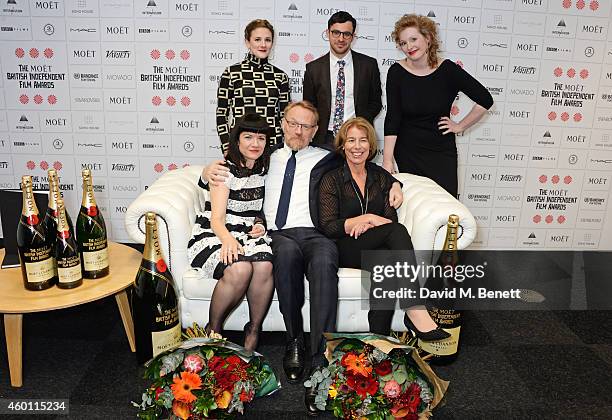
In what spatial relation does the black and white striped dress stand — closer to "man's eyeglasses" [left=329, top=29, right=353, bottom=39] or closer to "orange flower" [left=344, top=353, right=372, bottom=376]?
"orange flower" [left=344, top=353, right=372, bottom=376]

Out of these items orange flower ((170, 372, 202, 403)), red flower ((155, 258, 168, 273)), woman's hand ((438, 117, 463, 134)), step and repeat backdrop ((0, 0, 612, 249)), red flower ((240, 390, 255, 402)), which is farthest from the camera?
step and repeat backdrop ((0, 0, 612, 249))

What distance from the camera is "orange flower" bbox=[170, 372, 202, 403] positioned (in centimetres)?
187

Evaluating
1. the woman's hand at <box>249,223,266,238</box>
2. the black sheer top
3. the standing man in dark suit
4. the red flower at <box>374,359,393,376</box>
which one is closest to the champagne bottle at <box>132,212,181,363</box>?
the woman's hand at <box>249,223,266,238</box>

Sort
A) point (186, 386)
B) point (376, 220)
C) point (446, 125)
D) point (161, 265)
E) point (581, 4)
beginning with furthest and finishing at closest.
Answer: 1. point (581, 4)
2. point (446, 125)
3. point (376, 220)
4. point (161, 265)
5. point (186, 386)

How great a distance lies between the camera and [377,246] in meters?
2.57

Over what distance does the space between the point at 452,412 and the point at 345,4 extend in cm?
272

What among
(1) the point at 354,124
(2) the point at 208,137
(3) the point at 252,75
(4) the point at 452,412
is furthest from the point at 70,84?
(4) the point at 452,412

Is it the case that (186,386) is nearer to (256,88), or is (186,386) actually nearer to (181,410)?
(181,410)

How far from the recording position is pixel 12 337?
2.24m

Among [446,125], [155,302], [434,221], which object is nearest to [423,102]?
[446,125]

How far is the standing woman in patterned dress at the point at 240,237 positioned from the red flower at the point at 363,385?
663 mm

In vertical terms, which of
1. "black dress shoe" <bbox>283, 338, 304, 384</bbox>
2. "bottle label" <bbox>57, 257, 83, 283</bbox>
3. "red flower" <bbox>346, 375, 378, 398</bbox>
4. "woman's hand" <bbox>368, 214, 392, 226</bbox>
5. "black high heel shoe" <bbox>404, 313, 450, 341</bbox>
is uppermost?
"woman's hand" <bbox>368, 214, 392, 226</bbox>

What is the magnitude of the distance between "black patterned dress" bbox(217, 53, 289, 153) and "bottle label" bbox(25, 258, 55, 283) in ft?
3.95

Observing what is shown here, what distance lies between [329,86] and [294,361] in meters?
1.68
